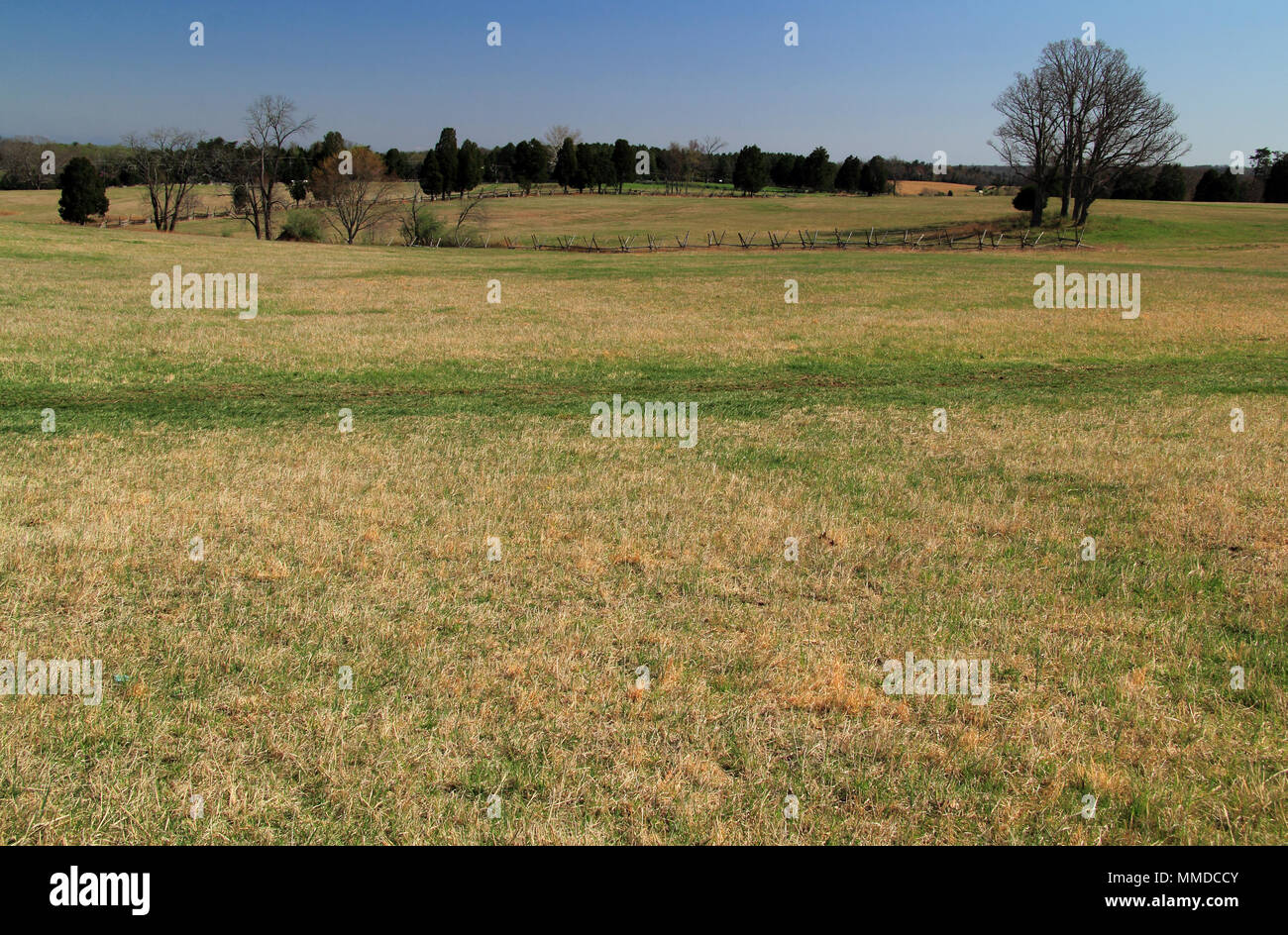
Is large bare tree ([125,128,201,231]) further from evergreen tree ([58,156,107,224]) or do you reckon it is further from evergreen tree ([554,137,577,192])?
evergreen tree ([554,137,577,192])

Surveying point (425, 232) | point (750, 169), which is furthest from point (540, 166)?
point (425, 232)

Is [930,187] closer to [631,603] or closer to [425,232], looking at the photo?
[425,232]

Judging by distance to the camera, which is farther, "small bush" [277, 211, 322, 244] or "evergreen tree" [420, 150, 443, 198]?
"evergreen tree" [420, 150, 443, 198]

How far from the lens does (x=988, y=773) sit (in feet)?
16.1

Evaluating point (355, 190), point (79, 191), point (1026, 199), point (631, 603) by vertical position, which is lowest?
point (631, 603)

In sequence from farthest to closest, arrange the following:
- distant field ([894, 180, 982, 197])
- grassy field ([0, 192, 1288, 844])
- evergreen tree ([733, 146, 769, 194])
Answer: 1. distant field ([894, 180, 982, 197])
2. evergreen tree ([733, 146, 769, 194])
3. grassy field ([0, 192, 1288, 844])

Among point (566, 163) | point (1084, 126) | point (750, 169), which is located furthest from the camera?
point (750, 169)

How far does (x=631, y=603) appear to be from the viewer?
722 cm

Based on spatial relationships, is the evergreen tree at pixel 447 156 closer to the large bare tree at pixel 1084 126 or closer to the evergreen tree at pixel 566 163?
the evergreen tree at pixel 566 163

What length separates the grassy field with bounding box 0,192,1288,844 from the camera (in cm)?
464

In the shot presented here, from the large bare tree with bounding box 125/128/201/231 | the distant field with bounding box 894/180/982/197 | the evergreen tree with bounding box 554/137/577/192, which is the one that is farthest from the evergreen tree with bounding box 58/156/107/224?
the distant field with bounding box 894/180/982/197

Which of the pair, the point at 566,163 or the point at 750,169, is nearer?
the point at 566,163
